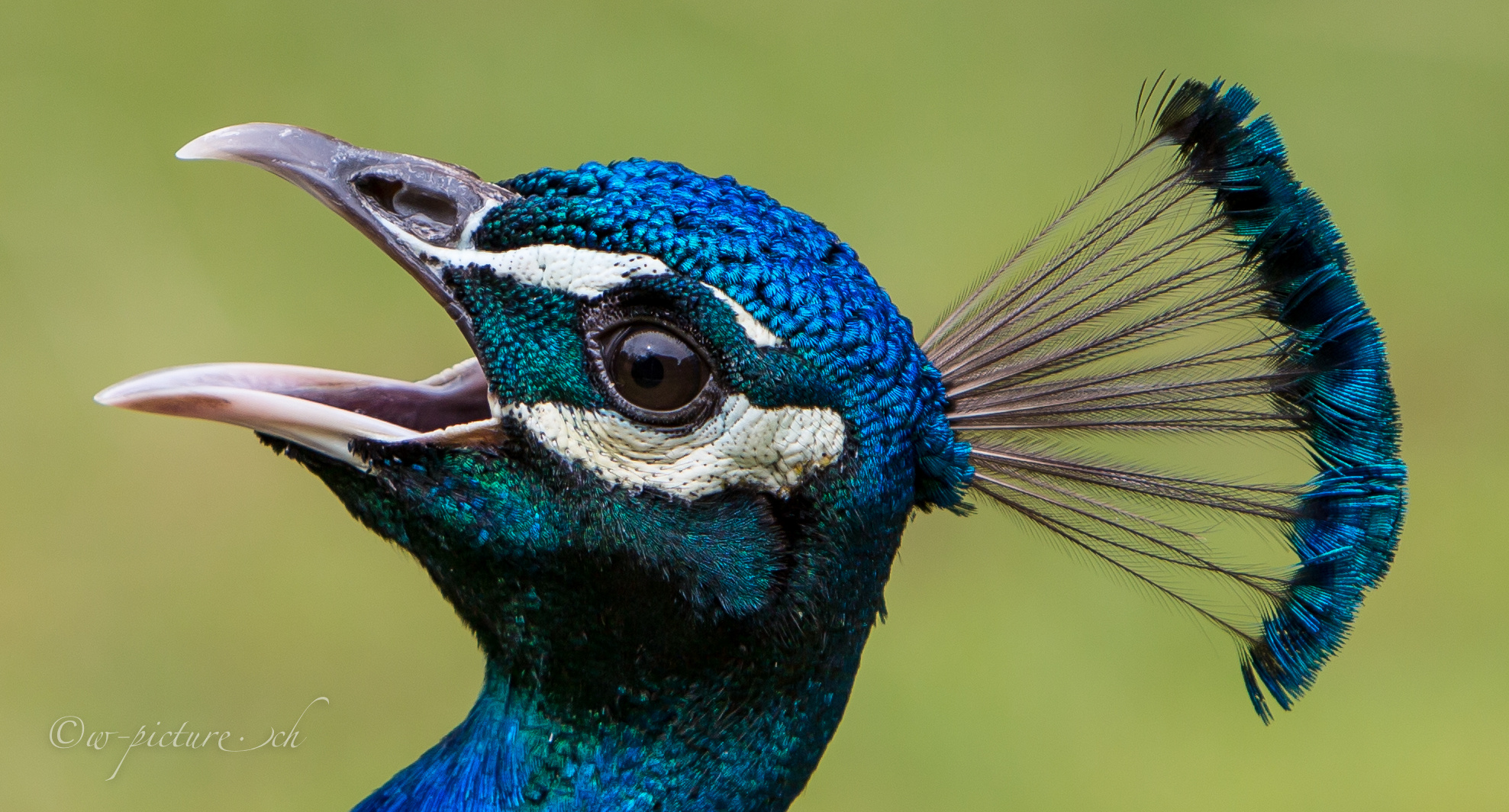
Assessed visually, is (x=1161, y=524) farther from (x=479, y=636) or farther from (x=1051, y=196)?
(x=1051, y=196)

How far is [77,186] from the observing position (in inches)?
171

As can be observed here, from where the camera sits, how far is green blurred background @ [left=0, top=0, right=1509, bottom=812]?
347 cm

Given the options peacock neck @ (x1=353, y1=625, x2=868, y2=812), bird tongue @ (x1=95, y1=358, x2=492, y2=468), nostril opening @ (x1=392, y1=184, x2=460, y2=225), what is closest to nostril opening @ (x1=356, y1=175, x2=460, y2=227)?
nostril opening @ (x1=392, y1=184, x2=460, y2=225)

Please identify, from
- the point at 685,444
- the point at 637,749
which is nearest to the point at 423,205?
the point at 685,444

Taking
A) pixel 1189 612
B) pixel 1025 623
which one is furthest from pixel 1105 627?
pixel 1189 612

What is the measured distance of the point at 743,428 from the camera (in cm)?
124

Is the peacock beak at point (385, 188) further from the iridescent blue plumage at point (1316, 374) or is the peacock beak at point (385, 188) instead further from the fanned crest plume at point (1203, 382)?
the iridescent blue plumage at point (1316, 374)

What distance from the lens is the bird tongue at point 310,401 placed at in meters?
1.22

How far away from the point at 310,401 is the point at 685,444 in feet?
1.00

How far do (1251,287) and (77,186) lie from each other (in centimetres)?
380

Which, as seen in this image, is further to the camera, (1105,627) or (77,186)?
(77,186)

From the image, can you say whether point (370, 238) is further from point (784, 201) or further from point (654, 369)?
point (784, 201)

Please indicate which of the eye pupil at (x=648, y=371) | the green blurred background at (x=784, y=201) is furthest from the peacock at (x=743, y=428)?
the green blurred background at (x=784, y=201)

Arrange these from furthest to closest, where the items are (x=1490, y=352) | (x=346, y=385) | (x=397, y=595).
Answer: (x=1490, y=352)
(x=397, y=595)
(x=346, y=385)
